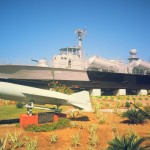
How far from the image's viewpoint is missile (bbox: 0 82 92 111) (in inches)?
486

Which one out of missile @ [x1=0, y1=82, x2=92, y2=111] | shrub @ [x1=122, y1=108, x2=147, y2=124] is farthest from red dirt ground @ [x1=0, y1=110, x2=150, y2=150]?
missile @ [x1=0, y1=82, x2=92, y2=111]

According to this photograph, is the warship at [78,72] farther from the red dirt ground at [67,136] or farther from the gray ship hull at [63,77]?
the red dirt ground at [67,136]

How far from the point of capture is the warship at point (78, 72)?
2461 centimetres

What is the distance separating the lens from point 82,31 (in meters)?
34.4

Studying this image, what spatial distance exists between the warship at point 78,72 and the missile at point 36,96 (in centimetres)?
851

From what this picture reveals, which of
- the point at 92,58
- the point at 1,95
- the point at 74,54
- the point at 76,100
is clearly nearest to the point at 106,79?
the point at 92,58

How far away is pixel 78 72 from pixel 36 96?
14.8 metres

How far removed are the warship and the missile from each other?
27.9ft

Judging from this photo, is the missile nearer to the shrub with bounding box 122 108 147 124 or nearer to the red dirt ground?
the red dirt ground

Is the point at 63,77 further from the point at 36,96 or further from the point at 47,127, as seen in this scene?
the point at 47,127

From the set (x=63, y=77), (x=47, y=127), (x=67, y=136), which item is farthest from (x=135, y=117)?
(x=63, y=77)

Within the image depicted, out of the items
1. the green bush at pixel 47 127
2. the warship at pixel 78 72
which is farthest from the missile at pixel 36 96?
the warship at pixel 78 72

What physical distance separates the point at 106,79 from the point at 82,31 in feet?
32.5

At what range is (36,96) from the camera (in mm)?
13320
